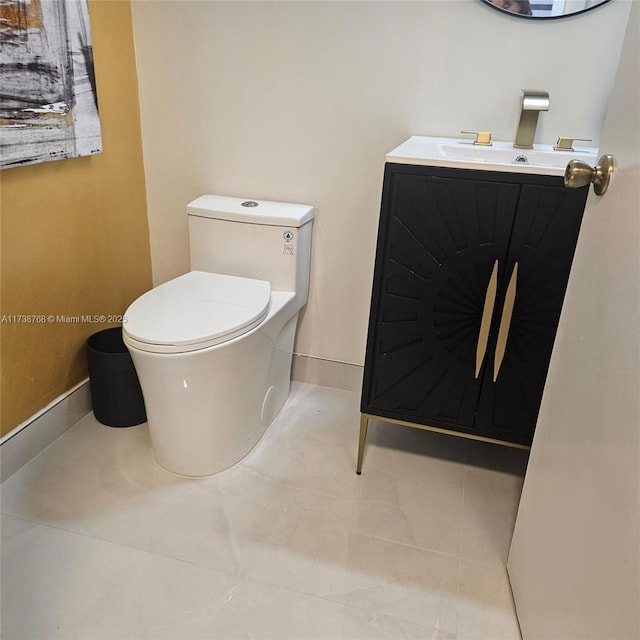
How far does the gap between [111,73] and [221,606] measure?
1586 millimetres

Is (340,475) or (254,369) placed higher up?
(254,369)

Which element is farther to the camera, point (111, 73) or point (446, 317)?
point (111, 73)

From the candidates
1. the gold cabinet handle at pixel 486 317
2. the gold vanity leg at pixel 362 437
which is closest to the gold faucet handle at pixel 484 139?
the gold cabinet handle at pixel 486 317

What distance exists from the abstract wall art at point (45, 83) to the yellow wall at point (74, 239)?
6 cm

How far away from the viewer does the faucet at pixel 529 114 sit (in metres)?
1.54

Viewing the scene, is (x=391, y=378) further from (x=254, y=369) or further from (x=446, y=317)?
(x=254, y=369)

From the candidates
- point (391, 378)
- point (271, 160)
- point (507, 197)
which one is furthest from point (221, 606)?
point (271, 160)

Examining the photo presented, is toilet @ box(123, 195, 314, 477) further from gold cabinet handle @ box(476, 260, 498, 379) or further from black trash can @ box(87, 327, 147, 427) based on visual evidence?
gold cabinet handle @ box(476, 260, 498, 379)

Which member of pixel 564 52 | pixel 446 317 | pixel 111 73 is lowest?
pixel 446 317

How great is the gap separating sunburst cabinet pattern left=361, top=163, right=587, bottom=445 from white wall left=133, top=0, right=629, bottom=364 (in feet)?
1.56

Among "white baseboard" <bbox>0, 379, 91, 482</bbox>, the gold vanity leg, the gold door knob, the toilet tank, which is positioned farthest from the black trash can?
the gold door knob

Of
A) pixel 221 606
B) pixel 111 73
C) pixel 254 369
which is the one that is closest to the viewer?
pixel 221 606

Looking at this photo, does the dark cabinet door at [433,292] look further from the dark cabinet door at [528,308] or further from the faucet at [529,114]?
the faucet at [529,114]

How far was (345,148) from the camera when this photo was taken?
1.83 metres
